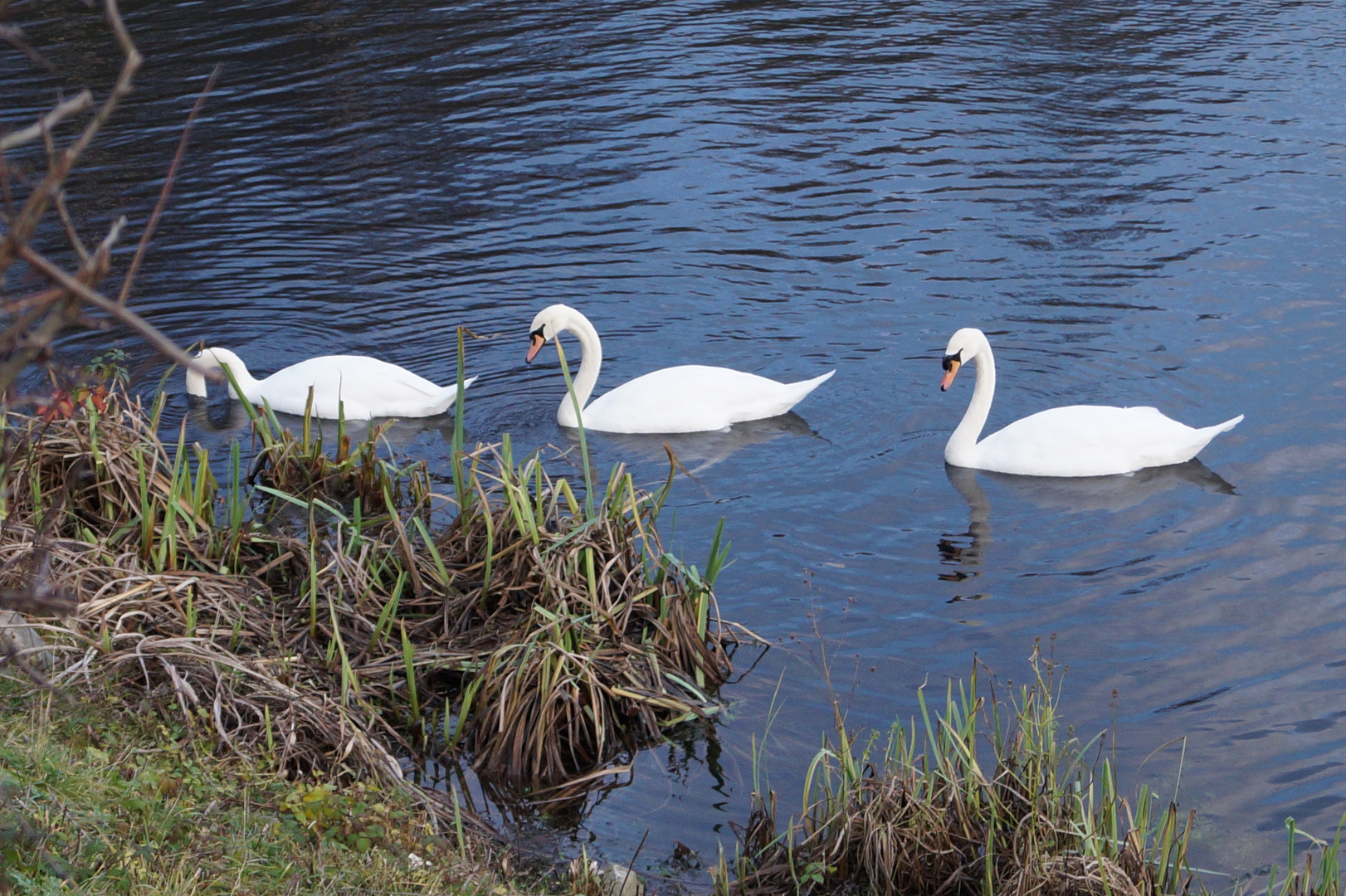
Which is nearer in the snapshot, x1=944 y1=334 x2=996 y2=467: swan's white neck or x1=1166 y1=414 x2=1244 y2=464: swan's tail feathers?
x1=1166 y1=414 x2=1244 y2=464: swan's tail feathers

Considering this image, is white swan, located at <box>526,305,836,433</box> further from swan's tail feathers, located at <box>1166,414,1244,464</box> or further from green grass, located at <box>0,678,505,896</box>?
green grass, located at <box>0,678,505,896</box>

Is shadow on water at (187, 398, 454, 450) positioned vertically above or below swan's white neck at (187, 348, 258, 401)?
below

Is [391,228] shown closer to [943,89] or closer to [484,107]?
[484,107]

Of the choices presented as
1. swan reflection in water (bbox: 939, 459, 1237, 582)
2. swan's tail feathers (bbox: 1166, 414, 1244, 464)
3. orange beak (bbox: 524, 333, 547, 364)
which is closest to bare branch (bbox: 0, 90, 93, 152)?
swan reflection in water (bbox: 939, 459, 1237, 582)

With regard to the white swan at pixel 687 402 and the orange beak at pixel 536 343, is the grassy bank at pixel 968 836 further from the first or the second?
the orange beak at pixel 536 343

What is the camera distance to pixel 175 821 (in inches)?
157

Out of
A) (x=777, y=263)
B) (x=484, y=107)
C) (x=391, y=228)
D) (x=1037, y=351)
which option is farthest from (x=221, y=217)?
(x=1037, y=351)

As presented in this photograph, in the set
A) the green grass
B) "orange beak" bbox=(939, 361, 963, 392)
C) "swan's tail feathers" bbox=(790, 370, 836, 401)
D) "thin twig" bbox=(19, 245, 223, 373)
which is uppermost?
"thin twig" bbox=(19, 245, 223, 373)

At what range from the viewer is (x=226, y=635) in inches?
221

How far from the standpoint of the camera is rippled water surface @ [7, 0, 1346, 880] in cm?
651

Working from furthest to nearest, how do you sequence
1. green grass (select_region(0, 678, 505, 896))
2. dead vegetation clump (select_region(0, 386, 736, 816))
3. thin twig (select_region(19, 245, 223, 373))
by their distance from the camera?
dead vegetation clump (select_region(0, 386, 736, 816)) < green grass (select_region(0, 678, 505, 896)) < thin twig (select_region(19, 245, 223, 373))

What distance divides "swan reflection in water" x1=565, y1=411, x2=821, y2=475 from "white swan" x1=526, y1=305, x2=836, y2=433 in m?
0.06

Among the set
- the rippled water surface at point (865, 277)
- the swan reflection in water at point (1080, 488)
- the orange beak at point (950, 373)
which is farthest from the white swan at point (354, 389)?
the swan reflection in water at point (1080, 488)

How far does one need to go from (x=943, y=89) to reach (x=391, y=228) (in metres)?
6.96
